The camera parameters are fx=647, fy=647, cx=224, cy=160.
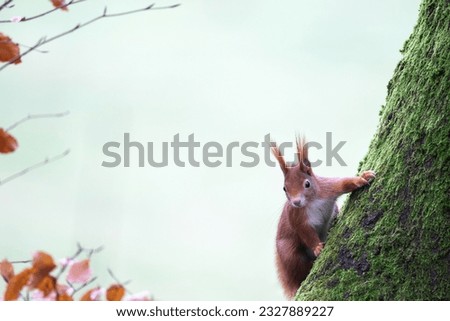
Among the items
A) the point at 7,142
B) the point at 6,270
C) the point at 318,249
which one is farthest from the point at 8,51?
the point at 318,249

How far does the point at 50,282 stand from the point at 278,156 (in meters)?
1.03

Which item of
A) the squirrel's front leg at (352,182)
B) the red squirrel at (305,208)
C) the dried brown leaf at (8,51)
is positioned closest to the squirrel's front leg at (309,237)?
the red squirrel at (305,208)

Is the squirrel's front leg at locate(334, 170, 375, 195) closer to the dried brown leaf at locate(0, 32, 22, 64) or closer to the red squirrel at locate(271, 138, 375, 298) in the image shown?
the red squirrel at locate(271, 138, 375, 298)

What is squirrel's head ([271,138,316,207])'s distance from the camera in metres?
2.36

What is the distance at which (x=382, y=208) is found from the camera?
6.47 feet


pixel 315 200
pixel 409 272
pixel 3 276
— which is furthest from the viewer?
pixel 315 200

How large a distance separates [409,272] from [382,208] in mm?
214

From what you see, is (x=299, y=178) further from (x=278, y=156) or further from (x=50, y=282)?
(x=50, y=282)

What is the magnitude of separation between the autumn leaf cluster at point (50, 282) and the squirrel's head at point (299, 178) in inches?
26.2

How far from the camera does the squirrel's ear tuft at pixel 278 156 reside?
2.41m

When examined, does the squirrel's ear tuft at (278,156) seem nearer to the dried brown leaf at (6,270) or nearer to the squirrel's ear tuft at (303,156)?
the squirrel's ear tuft at (303,156)
